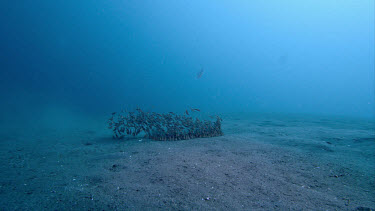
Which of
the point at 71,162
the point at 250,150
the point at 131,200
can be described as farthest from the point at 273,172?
the point at 71,162

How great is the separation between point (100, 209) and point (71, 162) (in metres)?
3.19

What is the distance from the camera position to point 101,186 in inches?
137

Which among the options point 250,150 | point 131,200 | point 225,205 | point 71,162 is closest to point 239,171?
point 225,205

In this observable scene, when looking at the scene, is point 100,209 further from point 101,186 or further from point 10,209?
point 10,209

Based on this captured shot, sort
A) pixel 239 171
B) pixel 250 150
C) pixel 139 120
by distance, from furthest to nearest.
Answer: pixel 139 120
pixel 250 150
pixel 239 171

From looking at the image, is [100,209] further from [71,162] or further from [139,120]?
[139,120]

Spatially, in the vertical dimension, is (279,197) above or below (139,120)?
below

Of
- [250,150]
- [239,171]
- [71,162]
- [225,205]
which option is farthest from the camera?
[250,150]

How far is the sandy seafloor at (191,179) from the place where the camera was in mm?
2988

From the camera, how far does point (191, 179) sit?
385 cm

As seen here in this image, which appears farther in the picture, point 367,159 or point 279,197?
point 367,159

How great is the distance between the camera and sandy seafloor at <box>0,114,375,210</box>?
118 inches

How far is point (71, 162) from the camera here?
5168 millimetres

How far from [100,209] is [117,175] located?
1342mm
